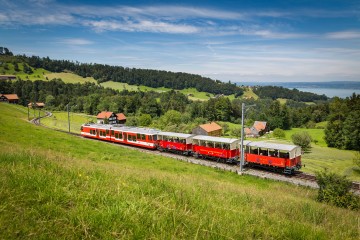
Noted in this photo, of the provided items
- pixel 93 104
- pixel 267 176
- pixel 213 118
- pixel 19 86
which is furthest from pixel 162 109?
pixel 267 176

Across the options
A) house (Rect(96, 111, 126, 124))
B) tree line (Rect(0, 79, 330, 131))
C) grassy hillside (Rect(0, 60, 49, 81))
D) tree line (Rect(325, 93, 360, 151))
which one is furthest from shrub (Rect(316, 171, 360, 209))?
grassy hillside (Rect(0, 60, 49, 81))

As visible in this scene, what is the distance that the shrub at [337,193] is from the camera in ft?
55.0

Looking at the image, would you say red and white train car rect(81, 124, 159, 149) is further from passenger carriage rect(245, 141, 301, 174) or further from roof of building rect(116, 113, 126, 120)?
roof of building rect(116, 113, 126, 120)

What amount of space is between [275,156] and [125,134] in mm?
26661

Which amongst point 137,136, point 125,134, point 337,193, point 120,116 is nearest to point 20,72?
point 120,116

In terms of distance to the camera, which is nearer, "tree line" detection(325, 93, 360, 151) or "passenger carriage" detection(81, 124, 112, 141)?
"passenger carriage" detection(81, 124, 112, 141)

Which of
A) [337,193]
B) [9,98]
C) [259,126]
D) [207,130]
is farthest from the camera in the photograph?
[9,98]

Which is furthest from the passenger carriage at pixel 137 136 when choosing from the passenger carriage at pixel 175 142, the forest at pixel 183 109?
the forest at pixel 183 109

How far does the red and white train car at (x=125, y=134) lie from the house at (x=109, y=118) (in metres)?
43.9

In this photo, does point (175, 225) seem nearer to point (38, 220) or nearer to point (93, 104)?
point (38, 220)

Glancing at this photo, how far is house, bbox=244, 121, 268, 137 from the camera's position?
9732 cm

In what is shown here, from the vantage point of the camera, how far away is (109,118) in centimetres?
10312

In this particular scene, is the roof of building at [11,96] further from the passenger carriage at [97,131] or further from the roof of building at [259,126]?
the roof of building at [259,126]

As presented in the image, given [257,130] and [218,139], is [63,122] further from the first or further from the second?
[257,130]
